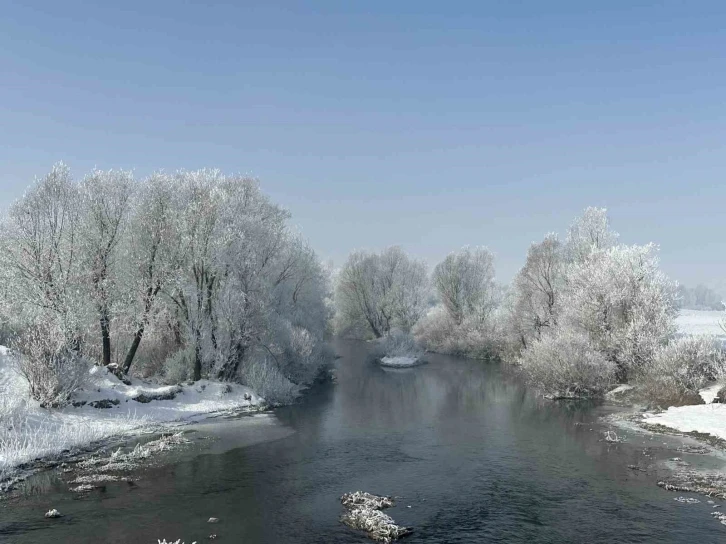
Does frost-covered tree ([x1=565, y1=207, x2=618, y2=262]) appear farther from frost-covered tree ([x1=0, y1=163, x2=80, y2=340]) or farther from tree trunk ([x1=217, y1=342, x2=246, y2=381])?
frost-covered tree ([x1=0, y1=163, x2=80, y2=340])

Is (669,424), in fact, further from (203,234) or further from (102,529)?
(203,234)

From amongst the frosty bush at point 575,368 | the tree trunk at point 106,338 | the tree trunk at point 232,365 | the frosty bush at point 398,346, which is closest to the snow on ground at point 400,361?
the frosty bush at point 398,346

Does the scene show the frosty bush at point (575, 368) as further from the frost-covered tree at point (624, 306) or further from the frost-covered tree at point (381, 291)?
the frost-covered tree at point (381, 291)

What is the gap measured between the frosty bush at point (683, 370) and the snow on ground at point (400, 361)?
106 ft

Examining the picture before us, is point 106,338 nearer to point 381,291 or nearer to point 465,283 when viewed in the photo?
point 465,283

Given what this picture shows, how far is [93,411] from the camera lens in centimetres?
2883

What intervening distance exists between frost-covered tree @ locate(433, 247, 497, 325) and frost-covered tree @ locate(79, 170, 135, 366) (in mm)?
56317

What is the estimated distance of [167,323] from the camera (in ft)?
136

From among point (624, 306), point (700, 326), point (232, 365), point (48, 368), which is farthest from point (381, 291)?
point (48, 368)

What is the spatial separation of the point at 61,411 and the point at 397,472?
18.2m

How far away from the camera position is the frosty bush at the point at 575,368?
1647 inches

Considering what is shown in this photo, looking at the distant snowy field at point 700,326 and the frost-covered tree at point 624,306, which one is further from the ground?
the frost-covered tree at point 624,306

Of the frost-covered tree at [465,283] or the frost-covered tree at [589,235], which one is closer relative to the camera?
the frost-covered tree at [589,235]

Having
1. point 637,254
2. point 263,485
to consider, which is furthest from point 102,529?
point 637,254
